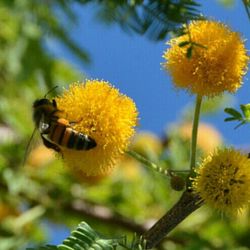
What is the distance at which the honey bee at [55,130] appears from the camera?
2545 millimetres

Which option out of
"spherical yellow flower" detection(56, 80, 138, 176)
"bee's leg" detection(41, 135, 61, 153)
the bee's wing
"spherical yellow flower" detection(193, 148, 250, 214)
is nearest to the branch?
"spherical yellow flower" detection(193, 148, 250, 214)

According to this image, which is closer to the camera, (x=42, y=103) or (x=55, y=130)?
(x=55, y=130)

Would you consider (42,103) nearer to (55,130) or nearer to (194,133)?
(55,130)

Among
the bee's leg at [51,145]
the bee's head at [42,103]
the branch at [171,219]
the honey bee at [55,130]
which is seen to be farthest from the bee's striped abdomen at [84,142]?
the bee's head at [42,103]

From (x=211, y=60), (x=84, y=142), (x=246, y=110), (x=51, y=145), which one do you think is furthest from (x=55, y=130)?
(x=246, y=110)

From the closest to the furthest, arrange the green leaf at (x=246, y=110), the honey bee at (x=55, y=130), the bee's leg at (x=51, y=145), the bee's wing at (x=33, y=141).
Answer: the green leaf at (x=246, y=110) → the honey bee at (x=55, y=130) → the bee's leg at (x=51, y=145) → the bee's wing at (x=33, y=141)

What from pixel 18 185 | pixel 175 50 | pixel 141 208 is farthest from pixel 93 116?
pixel 141 208

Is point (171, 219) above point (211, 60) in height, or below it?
below

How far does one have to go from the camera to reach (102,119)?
254 centimetres

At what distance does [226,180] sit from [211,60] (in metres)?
0.42

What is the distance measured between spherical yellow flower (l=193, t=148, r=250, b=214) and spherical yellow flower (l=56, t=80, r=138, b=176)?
29 cm

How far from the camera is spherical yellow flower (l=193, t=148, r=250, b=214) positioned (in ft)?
8.04

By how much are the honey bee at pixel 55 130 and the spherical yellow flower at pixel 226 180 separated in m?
0.39

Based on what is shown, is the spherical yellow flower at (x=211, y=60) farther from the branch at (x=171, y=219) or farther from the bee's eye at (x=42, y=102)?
the bee's eye at (x=42, y=102)
